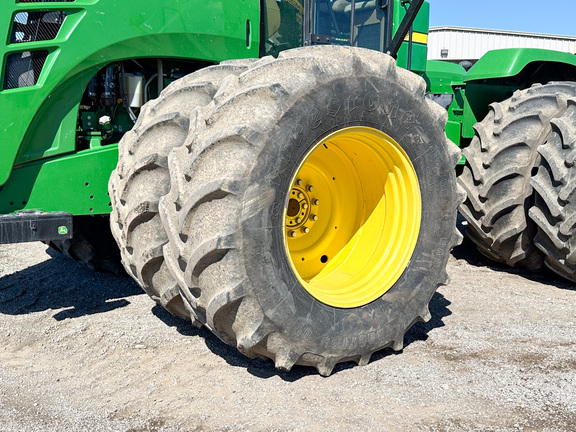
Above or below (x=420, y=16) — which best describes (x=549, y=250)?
below

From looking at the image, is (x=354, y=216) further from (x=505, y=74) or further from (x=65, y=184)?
(x=505, y=74)

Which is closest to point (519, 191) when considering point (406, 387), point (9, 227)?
point (406, 387)

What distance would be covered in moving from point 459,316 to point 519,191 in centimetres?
117

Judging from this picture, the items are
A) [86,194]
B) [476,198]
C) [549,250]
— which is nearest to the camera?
[86,194]

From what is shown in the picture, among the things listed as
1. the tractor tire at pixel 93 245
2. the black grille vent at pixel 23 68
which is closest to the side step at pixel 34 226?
the black grille vent at pixel 23 68

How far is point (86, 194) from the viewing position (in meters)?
3.38

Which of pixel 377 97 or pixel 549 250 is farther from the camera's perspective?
pixel 549 250

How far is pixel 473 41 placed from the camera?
982 inches

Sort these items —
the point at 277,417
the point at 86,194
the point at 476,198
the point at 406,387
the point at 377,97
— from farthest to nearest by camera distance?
1. the point at 476,198
2. the point at 86,194
3. the point at 377,97
4. the point at 406,387
5. the point at 277,417

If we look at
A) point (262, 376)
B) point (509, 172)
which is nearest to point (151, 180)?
point (262, 376)

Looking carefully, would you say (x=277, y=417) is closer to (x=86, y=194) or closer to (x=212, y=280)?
(x=212, y=280)

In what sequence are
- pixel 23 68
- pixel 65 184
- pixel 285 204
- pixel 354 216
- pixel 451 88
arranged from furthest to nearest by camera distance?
pixel 451 88, pixel 354 216, pixel 65 184, pixel 23 68, pixel 285 204

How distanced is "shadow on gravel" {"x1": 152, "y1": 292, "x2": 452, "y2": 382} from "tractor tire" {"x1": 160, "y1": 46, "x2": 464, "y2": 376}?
0.12m

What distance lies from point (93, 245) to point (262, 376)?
7.03 feet
